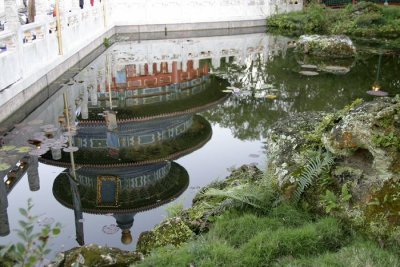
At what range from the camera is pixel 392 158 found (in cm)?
402

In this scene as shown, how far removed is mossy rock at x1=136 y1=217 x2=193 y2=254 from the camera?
175 inches

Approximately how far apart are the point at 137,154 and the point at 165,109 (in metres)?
2.59

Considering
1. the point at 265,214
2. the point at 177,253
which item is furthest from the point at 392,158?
the point at 177,253

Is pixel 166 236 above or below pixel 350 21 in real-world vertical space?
below

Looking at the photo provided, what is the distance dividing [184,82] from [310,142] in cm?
760

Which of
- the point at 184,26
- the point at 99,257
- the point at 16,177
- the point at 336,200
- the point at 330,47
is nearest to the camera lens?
the point at 99,257

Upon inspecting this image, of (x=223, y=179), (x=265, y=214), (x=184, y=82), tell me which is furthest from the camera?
(x=184, y=82)

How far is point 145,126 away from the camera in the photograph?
843cm

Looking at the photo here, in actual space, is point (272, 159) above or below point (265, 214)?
above

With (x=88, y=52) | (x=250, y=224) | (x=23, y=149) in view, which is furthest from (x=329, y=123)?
(x=88, y=52)

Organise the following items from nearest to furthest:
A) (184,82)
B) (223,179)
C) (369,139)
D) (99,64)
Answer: (369,139), (223,179), (184,82), (99,64)

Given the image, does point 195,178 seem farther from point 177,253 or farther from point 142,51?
point 142,51

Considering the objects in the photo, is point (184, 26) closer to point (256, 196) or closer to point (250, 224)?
point (256, 196)

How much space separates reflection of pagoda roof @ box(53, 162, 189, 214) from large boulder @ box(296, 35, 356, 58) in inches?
429
